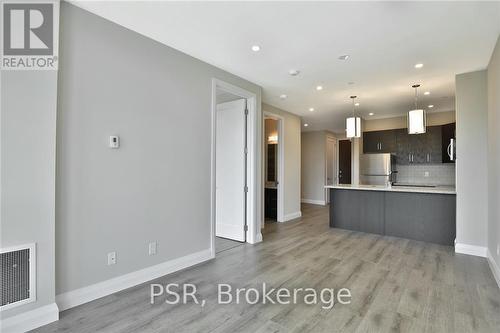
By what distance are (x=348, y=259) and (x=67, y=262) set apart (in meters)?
3.38

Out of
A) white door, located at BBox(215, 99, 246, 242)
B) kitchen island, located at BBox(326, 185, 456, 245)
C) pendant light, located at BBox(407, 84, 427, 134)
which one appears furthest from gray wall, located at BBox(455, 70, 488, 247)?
white door, located at BBox(215, 99, 246, 242)

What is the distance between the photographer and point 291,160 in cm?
649

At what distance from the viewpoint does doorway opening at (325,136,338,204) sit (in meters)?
9.29

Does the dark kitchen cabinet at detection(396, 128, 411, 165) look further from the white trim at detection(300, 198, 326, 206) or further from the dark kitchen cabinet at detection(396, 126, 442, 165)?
the white trim at detection(300, 198, 326, 206)

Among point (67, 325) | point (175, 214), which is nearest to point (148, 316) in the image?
point (67, 325)

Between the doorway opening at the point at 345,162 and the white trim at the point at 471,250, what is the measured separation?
5244mm

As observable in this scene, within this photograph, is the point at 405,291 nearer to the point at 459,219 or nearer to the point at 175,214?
the point at 459,219

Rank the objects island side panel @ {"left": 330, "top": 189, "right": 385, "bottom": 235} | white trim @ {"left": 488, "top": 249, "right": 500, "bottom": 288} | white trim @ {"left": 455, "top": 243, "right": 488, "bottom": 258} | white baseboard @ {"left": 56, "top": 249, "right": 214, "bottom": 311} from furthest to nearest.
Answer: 1. island side panel @ {"left": 330, "top": 189, "right": 385, "bottom": 235}
2. white trim @ {"left": 455, "top": 243, "right": 488, "bottom": 258}
3. white trim @ {"left": 488, "top": 249, "right": 500, "bottom": 288}
4. white baseboard @ {"left": 56, "top": 249, "right": 214, "bottom": 311}

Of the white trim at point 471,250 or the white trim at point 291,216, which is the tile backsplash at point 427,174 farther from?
the white trim at point 471,250

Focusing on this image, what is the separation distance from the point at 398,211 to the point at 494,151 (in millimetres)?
2024

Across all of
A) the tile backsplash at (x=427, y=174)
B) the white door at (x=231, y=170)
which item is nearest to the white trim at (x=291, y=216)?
the white door at (x=231, y=170)

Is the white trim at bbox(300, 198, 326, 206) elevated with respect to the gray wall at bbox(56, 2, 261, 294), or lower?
lower

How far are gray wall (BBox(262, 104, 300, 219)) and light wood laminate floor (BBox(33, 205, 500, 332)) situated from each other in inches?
87.0

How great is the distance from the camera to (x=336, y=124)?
8.20m
